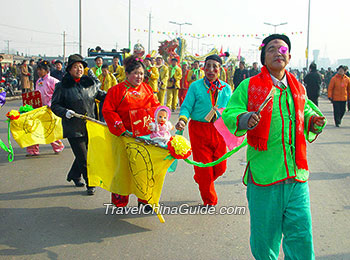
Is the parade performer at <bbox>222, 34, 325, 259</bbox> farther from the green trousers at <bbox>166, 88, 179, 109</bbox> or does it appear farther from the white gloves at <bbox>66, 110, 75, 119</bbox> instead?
the green trousers at <bbox>166, 88, 179, 109</bbox>

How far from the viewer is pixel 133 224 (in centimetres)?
481

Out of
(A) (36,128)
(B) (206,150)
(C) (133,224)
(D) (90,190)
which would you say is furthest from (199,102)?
(A) (36,128)

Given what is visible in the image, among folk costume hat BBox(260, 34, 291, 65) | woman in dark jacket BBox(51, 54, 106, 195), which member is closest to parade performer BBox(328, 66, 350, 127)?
woman in dark jacket BBox(51, 54, 106, 195)

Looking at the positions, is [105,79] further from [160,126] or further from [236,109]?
[236,109]

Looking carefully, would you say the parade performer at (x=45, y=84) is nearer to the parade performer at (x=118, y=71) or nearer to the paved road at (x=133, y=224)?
the paved road at (x=133, y=224)

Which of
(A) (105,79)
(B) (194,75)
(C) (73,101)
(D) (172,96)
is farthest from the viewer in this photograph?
(D) (172,96)

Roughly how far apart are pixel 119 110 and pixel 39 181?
244 centimetres

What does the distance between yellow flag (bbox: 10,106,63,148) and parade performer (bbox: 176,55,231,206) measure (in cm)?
342

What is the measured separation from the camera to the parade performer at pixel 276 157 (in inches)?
119

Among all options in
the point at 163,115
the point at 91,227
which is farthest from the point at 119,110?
the point at 91,227

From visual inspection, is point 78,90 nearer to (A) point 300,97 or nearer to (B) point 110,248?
(B) point 110,248

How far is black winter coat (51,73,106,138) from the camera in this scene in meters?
5.76

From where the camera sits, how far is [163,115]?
480cm

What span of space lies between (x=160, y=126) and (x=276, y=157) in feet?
6.55
